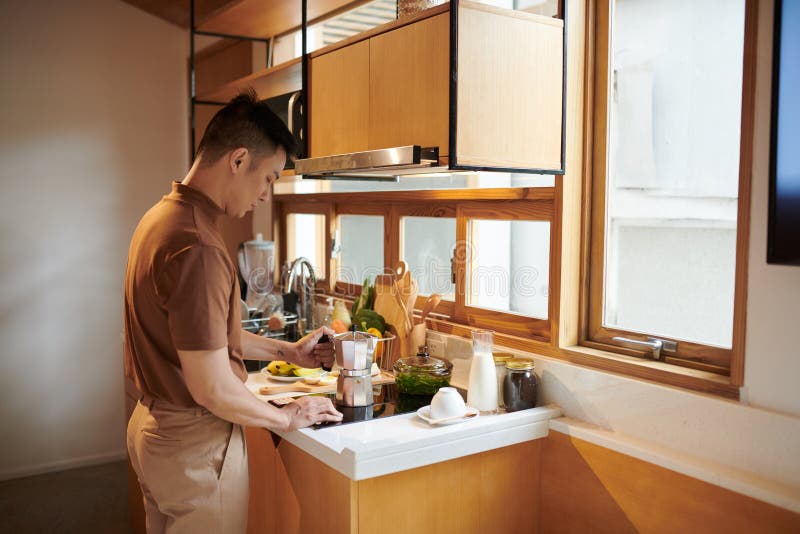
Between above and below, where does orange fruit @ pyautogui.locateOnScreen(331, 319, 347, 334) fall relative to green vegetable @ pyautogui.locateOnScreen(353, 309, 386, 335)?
below

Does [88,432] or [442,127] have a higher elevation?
[442,127]

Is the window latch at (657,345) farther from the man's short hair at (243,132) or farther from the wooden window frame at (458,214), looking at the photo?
the man's short hair at (243,132)

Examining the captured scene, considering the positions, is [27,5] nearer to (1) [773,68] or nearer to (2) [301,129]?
(2) [301,129]

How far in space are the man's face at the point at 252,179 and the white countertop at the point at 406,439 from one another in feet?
2.12

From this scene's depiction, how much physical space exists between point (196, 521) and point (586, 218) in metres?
1.43

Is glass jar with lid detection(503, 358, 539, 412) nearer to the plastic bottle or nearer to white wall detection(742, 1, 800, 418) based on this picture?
white wall detection(742, 1, 800, 418)

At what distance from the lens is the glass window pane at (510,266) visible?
2.51m

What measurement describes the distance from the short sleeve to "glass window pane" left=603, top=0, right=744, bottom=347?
3.89 feet

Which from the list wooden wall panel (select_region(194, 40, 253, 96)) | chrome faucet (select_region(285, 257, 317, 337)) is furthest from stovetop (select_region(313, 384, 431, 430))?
wooden wall panel (select_region(194, 40, 253, 96))

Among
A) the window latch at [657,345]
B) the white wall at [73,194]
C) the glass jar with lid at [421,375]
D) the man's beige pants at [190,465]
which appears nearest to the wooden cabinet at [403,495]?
the man's beige pants at [190,465]

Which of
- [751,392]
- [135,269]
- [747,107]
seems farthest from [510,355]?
[135,269]

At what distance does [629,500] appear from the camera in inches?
79.5

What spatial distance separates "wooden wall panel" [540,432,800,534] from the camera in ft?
5.76

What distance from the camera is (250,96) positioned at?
2.05 metres
